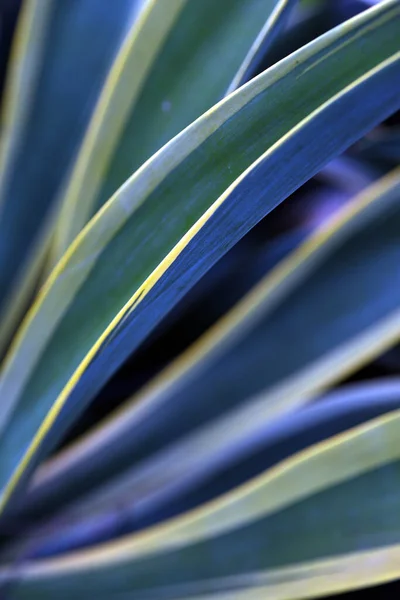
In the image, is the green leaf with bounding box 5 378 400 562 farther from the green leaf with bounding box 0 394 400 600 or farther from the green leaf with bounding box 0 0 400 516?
the green leaf with bounding box 0 0 400 516

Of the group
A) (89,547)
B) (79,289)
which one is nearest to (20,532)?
(89,547)

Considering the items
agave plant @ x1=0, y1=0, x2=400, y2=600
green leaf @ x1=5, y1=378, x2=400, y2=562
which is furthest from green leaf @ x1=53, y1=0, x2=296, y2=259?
green leaf @ x1=5, y1=378, x2=400, y2=562

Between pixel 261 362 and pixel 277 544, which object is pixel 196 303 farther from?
pixel 277 544

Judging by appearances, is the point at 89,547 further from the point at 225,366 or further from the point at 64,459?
the point at 225,366

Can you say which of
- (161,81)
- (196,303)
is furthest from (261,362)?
(161,81)

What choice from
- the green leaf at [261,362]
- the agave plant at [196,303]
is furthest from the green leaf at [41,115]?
the green leaf at [261,362]

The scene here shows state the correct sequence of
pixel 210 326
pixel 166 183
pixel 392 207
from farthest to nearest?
pixel 210 326 < pixel 392 207 < pixel 166 183

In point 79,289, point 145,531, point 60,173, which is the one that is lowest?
point 145,531
